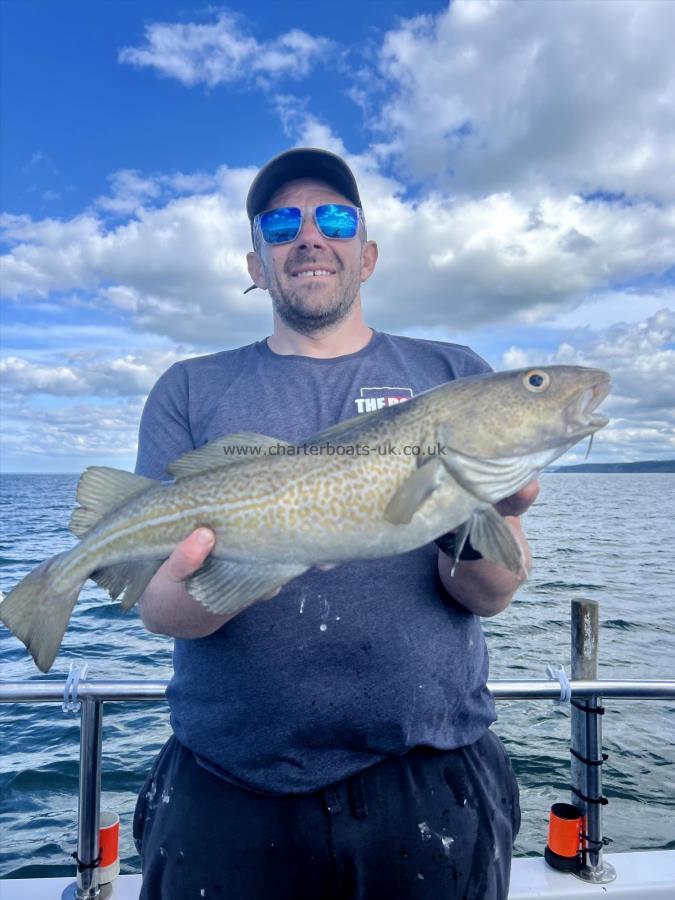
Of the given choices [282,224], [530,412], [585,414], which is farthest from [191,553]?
[282,224]

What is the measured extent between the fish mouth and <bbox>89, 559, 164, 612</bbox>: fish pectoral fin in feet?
7.01

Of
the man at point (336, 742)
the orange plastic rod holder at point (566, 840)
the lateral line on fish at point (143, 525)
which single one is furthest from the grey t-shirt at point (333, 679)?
the orange plastic rod holder at point (566, 840)

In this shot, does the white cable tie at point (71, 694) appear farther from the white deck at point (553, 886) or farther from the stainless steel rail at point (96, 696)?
the white deck at point (553, 886)

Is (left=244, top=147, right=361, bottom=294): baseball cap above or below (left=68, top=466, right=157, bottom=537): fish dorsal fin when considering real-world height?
above

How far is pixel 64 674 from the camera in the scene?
44.3 feet

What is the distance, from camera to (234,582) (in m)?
3.07

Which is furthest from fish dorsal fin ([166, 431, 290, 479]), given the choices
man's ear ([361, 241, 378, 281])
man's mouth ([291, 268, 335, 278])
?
man's ear ([361, 241, 378, 281])

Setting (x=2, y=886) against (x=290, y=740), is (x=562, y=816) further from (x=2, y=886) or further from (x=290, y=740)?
(x=2, y=886)

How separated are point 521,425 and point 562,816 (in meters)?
3.13

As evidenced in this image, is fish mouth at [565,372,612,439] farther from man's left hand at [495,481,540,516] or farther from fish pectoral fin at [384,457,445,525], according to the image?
fish pectoral fin at [384,457,445,525]

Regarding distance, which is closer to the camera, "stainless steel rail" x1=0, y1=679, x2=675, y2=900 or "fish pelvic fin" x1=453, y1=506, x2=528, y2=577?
"fish pelvic fin" x1=453, y1=506, x2=528, y2=577

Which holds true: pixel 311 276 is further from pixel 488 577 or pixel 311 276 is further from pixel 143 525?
pixel 488 577

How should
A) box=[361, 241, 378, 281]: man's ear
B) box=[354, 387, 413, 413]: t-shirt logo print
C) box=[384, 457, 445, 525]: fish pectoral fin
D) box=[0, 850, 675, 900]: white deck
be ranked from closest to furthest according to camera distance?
box=[384, 457, 445, 525]: fish pectoral fin → box=[354, 387, 413, 413]: t-shirt logo print → box=[0, 850, 675, 900]: white deck → box=[361, 241, 378, 281]: man's ear

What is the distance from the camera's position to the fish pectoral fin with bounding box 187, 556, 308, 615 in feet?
9.90
